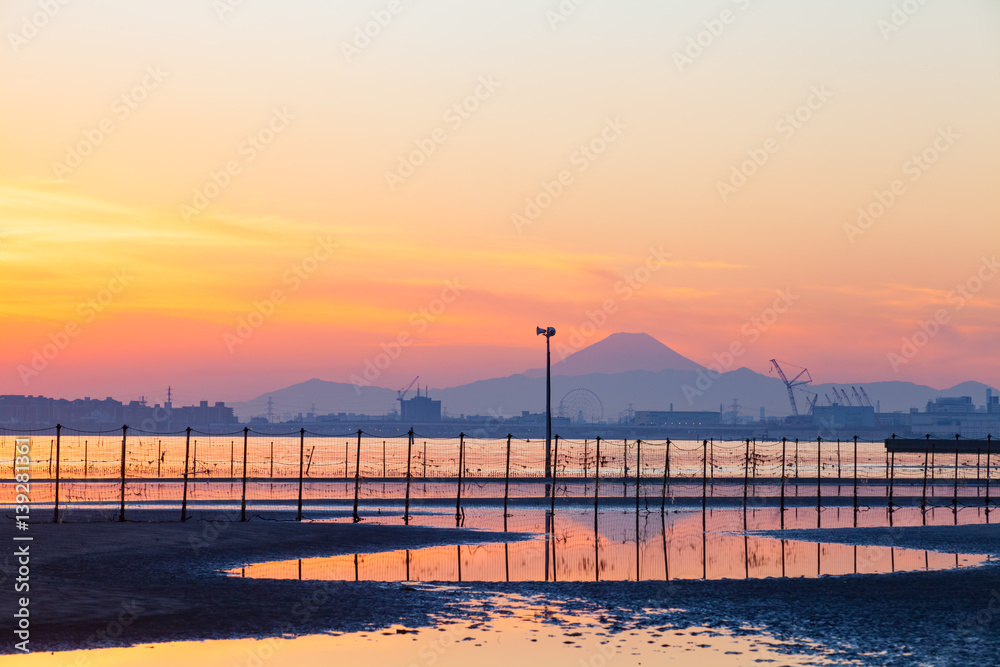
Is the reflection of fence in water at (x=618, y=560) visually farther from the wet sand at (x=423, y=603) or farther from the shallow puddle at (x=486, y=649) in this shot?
the shallow puddle at (x=486, y=649)

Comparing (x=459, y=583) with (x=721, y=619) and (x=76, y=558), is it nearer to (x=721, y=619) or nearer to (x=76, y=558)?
(x=721, y=619)

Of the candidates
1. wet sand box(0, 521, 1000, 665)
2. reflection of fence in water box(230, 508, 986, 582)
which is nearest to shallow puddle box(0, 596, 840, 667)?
wet sand box(0, 521, 1000, 665)

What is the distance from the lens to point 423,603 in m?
21.7

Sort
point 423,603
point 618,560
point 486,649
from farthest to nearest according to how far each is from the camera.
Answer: point 618,560 → point 423,603 → point 486,649

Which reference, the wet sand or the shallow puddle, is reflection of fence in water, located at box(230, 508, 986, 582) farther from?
the shallow puddle

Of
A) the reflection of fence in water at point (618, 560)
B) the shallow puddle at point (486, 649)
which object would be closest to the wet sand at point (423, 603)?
the shallow puddle at point (486, 649)

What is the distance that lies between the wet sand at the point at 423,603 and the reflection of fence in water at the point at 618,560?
165 centimetres

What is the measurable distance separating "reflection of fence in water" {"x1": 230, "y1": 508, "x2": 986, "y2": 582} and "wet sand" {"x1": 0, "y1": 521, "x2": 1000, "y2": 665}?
5.42 feet

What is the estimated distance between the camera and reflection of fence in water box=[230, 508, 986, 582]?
1058 inches

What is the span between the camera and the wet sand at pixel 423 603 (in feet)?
59.2

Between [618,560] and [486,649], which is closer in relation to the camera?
[486,649]

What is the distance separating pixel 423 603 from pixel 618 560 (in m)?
9.94

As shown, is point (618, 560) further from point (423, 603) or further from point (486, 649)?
point (486, 649)

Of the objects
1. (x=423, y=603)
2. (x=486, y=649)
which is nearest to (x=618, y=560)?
(x=423, y=603)
